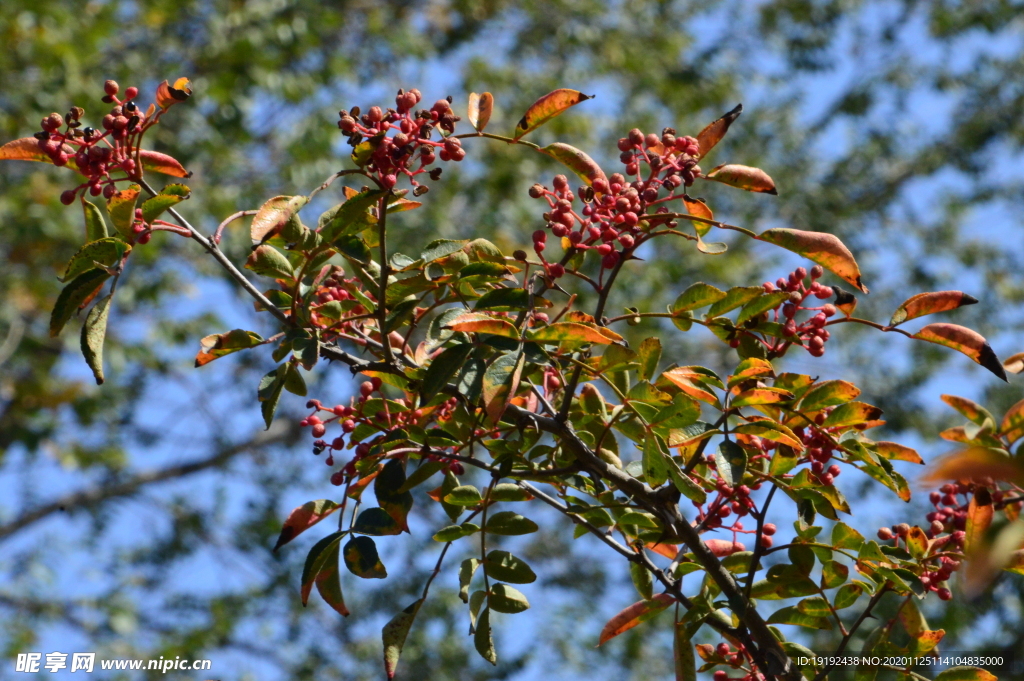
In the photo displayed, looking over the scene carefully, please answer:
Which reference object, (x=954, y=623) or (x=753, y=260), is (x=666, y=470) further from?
(x=753, y=260)

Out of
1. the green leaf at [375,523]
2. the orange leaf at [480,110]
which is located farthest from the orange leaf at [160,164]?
the green leaf at [375,523]

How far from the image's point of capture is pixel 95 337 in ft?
3.28

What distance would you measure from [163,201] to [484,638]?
0.61 m

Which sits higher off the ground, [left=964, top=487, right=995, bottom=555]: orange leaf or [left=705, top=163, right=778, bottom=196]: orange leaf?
[left=705, top=163, right=778, bottom=196]: orange leaf

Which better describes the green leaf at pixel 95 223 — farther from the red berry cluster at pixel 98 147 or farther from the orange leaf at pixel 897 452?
the orange leaf at pixel 897 452

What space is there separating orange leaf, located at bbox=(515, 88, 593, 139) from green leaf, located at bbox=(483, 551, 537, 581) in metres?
0.51

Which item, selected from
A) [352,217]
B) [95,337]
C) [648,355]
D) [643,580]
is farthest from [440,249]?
[643,580]

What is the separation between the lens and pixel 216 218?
5645mm

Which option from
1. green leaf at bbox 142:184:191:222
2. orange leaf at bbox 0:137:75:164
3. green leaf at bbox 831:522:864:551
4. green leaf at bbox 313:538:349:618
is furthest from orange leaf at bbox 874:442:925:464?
orange leaf at bbox 0:137:75:164

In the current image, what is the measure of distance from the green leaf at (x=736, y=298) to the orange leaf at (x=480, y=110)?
0.35 m

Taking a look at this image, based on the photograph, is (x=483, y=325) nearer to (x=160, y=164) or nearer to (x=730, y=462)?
(x=730, y=462)

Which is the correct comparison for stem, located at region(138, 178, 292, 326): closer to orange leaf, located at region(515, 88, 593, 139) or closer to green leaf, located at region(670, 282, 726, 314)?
orange leaf, located at region(515, 88, 593, 139)

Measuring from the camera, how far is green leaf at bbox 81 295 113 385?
975mm

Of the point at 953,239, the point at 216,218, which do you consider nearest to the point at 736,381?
the point at 216,218
